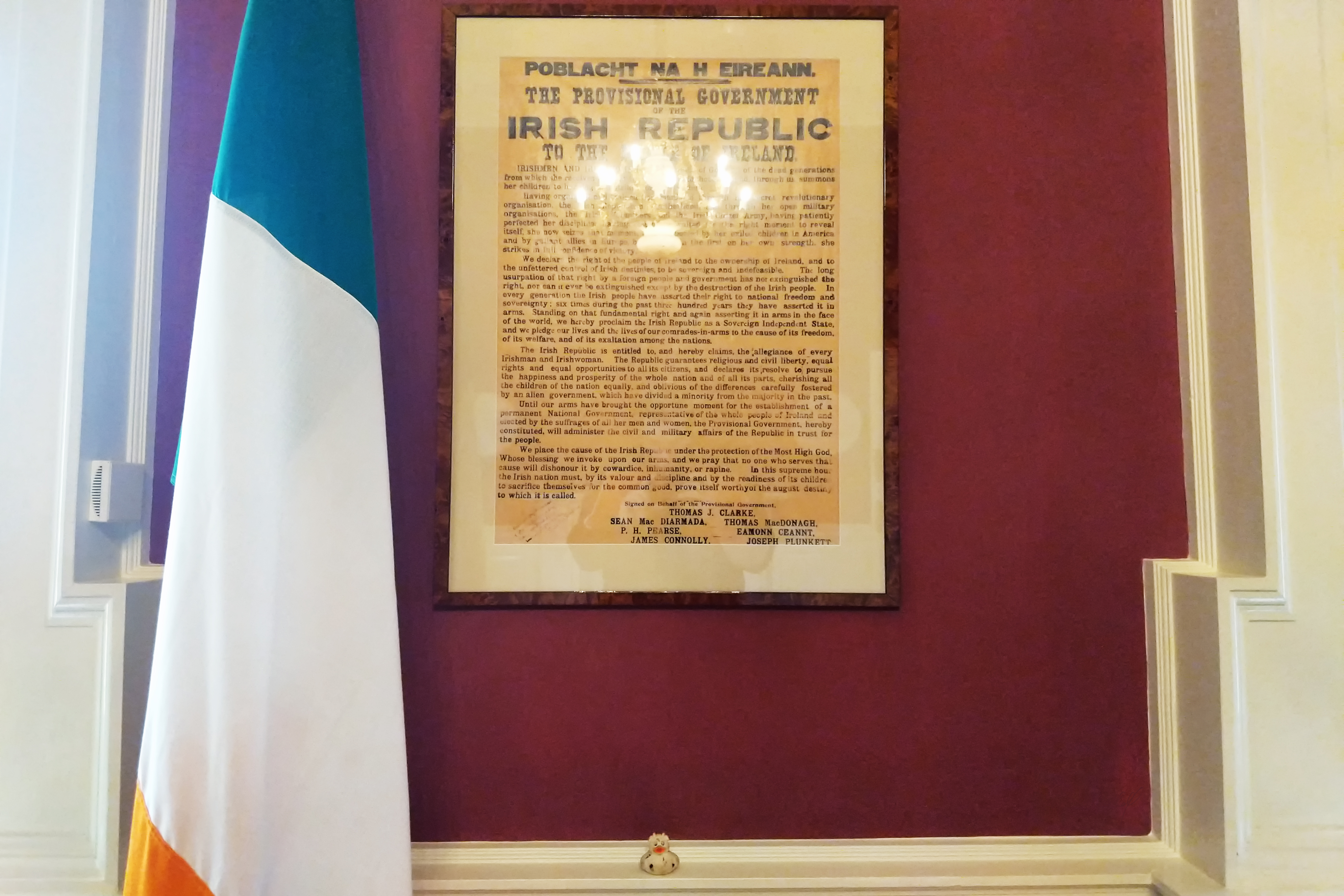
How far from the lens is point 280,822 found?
102cm

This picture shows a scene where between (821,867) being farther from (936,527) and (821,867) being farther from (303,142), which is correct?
(303,142)

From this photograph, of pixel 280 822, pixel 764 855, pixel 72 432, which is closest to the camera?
pixel 280 822

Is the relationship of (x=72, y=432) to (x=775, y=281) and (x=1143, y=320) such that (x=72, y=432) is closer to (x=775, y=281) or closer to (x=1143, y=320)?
(x=775, y=281)

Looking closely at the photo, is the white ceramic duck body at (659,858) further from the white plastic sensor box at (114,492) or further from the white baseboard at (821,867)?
the white plastic sensor box at (114,492)

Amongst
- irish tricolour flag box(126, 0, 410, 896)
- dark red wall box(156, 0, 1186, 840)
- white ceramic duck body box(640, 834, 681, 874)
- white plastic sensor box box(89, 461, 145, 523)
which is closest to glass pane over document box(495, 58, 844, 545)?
dark red wall box(156, 0, 1186, 840)

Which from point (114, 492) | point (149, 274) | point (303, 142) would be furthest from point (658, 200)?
point (114, 492)

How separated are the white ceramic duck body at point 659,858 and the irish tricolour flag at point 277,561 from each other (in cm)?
38

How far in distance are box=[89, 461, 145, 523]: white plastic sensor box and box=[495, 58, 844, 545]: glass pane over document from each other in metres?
0.60

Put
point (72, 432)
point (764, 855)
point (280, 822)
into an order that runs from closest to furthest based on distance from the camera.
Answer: point (280, 822)
point (72, 432)
point (764, 855)

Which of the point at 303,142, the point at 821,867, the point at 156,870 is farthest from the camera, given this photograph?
the point at 821,867

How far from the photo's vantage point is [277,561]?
1.04 metres

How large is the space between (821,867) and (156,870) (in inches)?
39.3

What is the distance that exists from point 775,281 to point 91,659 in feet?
4.18

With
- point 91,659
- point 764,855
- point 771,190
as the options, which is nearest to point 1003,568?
point 764,855
